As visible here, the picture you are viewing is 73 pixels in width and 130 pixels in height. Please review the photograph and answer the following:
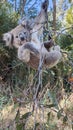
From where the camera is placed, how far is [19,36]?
8.66ft

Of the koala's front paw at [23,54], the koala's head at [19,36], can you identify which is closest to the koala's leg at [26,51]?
the koala's front paw at [23,54]

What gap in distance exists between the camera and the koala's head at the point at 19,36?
2.66 m

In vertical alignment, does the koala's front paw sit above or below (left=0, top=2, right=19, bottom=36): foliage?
above

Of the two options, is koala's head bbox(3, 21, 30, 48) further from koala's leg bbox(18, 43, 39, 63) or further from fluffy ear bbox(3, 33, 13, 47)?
koala's leg bbox(18, 43, 39, 63)

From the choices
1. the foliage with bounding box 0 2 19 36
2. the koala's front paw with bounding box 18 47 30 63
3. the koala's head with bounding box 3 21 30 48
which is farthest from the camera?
the foliage with bounding box 0 2 19 36

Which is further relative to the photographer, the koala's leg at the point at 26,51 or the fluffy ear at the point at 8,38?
the fluffy ear at the point at 8,38

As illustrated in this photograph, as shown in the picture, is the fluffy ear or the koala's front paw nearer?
the koala's front paw

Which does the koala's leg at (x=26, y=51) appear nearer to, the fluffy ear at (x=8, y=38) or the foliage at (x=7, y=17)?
the fluffy ear at (x=8, y=38)

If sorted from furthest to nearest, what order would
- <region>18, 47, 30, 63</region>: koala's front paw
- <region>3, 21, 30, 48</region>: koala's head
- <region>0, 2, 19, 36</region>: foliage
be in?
<region>0, 2, 19, 36</region>: foliage
<region>3, 21, 30, 48</region>: koala's head
<region>18, 47, 30, 63</region>: koala's front paw

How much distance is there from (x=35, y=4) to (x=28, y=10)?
319mm

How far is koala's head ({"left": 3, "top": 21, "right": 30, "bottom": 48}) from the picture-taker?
105 inches

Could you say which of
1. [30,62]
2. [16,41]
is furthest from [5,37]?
[30,62]

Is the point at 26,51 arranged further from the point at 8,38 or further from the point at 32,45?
the point at 8,38

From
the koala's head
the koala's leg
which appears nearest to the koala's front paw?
the koala's leg
